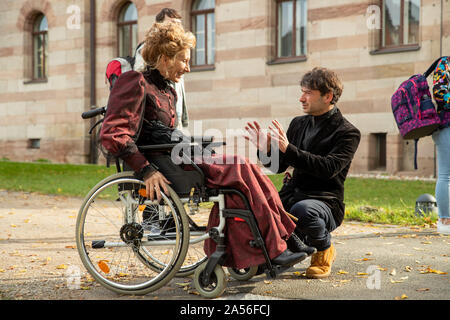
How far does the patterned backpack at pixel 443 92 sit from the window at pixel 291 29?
9.73 meters

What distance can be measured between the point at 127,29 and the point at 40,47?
392cm

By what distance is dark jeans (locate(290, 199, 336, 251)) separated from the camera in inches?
172

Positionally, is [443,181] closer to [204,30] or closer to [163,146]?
[163,146]

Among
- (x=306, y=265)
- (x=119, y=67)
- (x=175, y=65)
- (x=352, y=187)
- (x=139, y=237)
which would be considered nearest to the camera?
(x=139, y=237)

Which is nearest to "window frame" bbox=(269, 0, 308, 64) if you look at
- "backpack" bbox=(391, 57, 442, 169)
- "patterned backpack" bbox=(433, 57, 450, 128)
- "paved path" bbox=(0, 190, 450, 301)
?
"paved path" bbox=(0, 190, 450, 301)

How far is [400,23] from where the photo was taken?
1429cm

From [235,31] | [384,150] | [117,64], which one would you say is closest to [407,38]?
[384,150]

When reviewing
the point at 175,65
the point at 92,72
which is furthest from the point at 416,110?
the point at 92,72

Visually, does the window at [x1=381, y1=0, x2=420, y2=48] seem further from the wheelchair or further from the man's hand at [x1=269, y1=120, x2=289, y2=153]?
the wheelchair

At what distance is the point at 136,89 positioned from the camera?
4.04 meters

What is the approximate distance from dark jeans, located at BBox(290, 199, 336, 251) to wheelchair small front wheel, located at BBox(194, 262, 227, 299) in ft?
2.64

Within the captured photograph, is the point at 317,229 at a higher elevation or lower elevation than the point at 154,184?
lower

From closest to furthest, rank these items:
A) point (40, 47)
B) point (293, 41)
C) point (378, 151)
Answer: point (378, 151)
point (293, 41)
point (40, 47)
